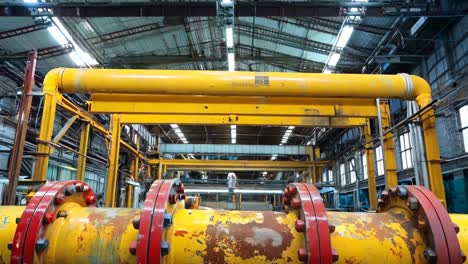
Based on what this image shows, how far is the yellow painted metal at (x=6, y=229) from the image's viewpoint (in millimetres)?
1594

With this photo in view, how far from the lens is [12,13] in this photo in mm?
7074

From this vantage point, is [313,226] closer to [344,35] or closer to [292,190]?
[292,190]

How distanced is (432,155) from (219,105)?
2.84 m

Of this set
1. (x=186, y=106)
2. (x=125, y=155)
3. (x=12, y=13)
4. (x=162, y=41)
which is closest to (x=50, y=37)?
(x=12, y=13)

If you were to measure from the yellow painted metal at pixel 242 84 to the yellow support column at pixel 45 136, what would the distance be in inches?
9.6

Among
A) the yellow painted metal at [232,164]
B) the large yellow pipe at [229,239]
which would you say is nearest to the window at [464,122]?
the yellow painted metal at [232,164]

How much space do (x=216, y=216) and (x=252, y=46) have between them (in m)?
10.7

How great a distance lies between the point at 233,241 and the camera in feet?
5.10

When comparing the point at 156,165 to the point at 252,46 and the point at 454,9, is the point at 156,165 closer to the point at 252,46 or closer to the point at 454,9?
the point at 252,46

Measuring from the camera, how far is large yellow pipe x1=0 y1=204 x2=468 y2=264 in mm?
1527

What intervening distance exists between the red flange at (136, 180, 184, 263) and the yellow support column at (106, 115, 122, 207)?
4604mm

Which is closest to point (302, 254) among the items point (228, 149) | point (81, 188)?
point (81, 188)

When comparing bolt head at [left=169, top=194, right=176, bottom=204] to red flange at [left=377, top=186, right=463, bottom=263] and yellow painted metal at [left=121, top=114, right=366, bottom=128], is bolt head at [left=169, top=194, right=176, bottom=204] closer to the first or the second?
red flange at [left=377, top=186, right=463, bottom=263]

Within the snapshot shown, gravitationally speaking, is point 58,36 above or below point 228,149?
above
